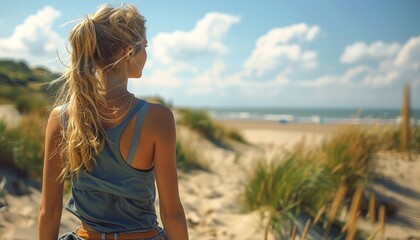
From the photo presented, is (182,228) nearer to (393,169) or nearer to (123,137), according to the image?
(123,137)

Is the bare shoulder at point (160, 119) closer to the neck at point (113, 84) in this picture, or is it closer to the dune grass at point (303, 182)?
the neck at point (113, 84)

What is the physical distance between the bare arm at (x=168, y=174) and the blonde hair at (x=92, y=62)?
216mm

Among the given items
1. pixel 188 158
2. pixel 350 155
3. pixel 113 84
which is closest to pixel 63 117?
pixel 113 84

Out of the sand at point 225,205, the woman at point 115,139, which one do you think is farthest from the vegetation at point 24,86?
the sand at point 225,205

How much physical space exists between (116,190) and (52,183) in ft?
1.00

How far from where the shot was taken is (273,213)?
3.70 meters

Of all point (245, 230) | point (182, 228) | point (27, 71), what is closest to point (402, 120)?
point (245, 230)

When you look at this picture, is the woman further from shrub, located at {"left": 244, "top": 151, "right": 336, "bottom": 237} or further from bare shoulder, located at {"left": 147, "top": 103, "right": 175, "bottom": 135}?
shrub, located at {"left": 244, "top": 151, "right": 336, "bottom": 237}

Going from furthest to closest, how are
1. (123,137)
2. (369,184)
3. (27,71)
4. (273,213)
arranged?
(27,71) → (369,184) → (273,213) → (123,137)

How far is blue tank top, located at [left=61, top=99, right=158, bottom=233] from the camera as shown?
1.40m

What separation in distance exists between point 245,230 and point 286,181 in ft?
2.13

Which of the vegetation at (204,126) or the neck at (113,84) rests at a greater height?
the neck at (113,84)

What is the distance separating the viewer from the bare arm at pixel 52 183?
60.7 inches

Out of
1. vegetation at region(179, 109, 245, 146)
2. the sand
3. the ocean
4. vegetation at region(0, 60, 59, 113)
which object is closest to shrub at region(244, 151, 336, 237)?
the sand
